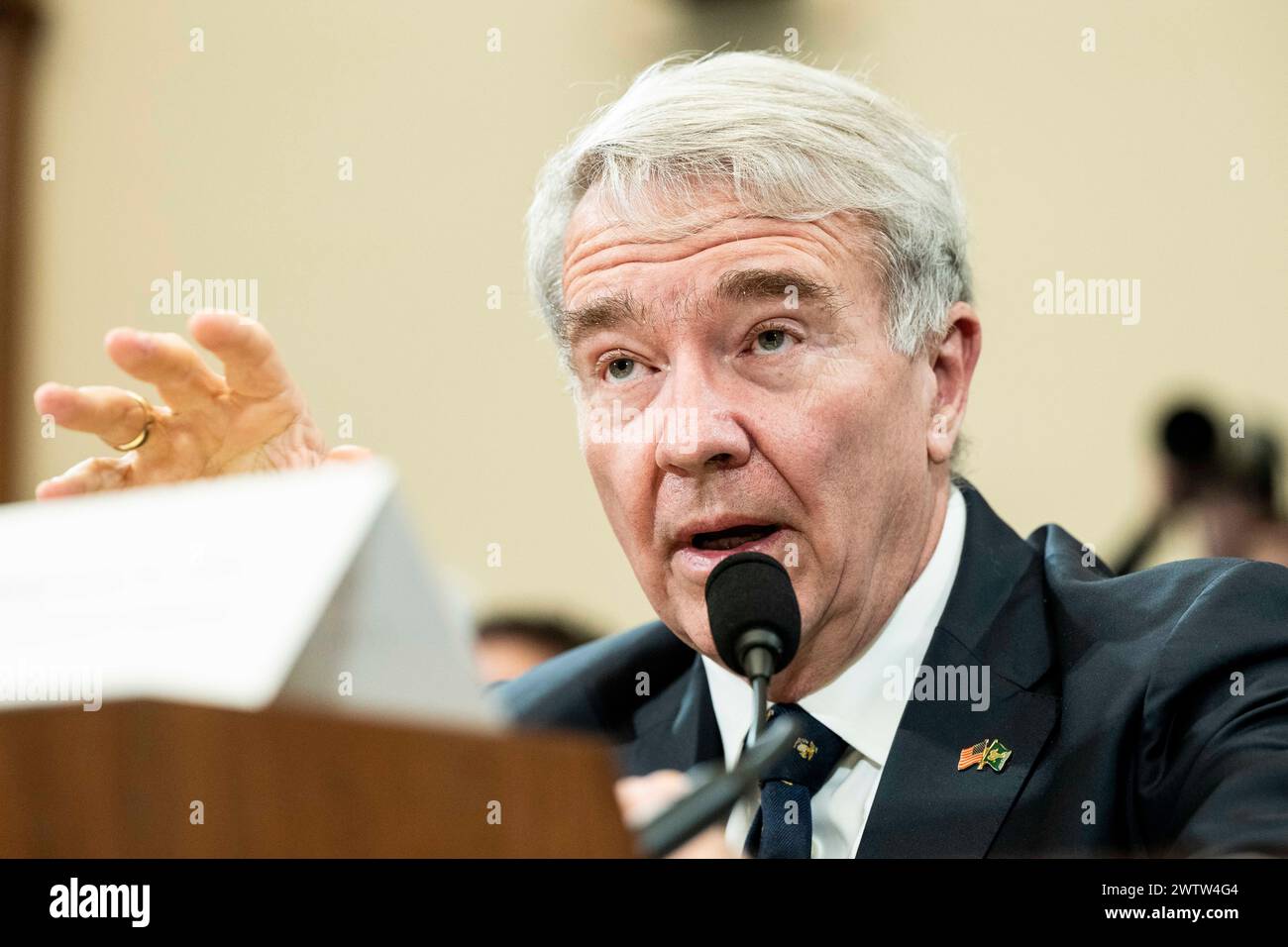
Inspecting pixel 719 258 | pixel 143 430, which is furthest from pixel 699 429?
pixel 143 430

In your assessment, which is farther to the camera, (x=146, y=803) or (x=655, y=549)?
(x=655, y=549)

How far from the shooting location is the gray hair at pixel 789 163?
2.10m

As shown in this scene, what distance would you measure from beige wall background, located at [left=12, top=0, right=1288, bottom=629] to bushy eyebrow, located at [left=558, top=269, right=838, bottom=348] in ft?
1.32

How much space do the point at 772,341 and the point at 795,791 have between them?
62 centimetres

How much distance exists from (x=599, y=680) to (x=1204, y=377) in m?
1.30

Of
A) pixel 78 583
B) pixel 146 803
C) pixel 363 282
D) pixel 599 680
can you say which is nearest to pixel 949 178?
pixel 599 680

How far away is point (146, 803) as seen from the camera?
41.8 inches

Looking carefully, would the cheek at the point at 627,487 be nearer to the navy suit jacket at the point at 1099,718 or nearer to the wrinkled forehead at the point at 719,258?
the wrinkled forehead at the point at 719,258

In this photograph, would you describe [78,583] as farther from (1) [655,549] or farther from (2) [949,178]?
(2) [949,178]

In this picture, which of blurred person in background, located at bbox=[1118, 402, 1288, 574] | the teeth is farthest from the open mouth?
blurred person in background, located at bbox=[1118, 402, 1288, 574]

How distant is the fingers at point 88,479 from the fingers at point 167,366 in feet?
0.43

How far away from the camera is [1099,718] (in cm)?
186

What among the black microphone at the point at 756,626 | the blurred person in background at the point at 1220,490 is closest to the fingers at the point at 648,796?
the black microphone at the point at 756,626

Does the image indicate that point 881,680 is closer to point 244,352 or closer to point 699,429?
point 699,429
